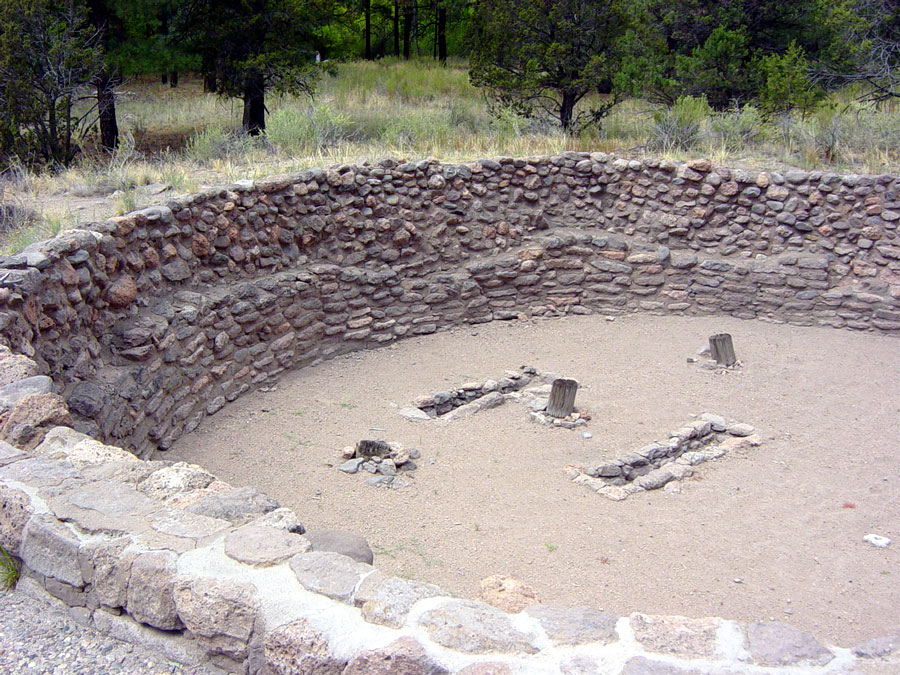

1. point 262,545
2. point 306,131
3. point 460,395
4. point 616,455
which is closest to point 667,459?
point 616,455

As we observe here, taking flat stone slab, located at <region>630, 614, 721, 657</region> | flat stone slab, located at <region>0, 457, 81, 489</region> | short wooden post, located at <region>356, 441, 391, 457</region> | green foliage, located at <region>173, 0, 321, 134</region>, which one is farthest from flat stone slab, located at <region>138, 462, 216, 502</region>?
green foliage, located at <region>173, 0, 321, 134</region>

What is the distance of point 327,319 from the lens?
334 inches

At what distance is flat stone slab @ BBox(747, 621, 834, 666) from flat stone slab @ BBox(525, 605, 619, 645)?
0.42 meters

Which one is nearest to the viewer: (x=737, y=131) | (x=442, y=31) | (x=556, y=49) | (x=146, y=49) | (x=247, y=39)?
(x=737, y=131)

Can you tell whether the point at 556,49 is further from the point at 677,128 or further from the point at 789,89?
the point at 789,89

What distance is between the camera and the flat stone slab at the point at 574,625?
2.44m

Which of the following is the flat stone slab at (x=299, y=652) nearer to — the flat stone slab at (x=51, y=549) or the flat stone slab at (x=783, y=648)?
the flat stone slab at (x=51, y=549)

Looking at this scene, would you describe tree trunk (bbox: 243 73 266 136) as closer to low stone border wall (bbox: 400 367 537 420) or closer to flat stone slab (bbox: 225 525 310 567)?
low stone border wall (bbox: 400 367 537 420)

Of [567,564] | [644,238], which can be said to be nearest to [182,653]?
[567,564]

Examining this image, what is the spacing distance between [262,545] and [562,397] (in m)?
4.51

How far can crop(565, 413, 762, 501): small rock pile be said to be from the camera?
19.7ft

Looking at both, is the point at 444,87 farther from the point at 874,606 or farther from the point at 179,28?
the point at 874,606

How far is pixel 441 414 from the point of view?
290 inches

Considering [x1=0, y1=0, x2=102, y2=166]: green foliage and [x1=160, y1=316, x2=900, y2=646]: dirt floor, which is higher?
[x1=0, y1=0, x2=102, y2=166]: green foliage
